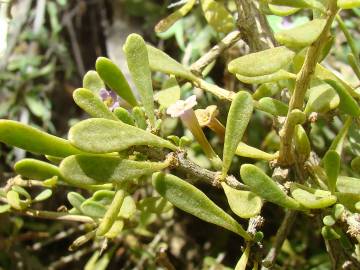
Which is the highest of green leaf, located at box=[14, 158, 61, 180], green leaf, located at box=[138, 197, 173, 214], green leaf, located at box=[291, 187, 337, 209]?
green leaf, located at box=[14, 158, 61, 180]

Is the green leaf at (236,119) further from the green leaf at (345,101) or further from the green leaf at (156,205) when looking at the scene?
the green leaf at (156,205)

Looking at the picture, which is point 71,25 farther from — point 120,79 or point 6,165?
point 120,79

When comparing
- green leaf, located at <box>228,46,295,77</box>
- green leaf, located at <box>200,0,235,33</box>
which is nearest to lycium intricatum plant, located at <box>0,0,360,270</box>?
green leaf, located at <box>228,46,295,77</box>

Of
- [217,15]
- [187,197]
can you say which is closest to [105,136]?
[187,197]

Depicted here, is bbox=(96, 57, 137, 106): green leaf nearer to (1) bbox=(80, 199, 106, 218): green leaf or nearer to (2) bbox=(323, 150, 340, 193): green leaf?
(1) bbox=(80, 199, 106, 218): green leaf

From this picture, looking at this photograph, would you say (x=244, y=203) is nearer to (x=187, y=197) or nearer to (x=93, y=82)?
(x=187, y=197)

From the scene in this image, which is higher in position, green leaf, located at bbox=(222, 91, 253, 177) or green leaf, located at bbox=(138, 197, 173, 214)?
green leaf, located at bbox=(222, 91, 253, 177)
